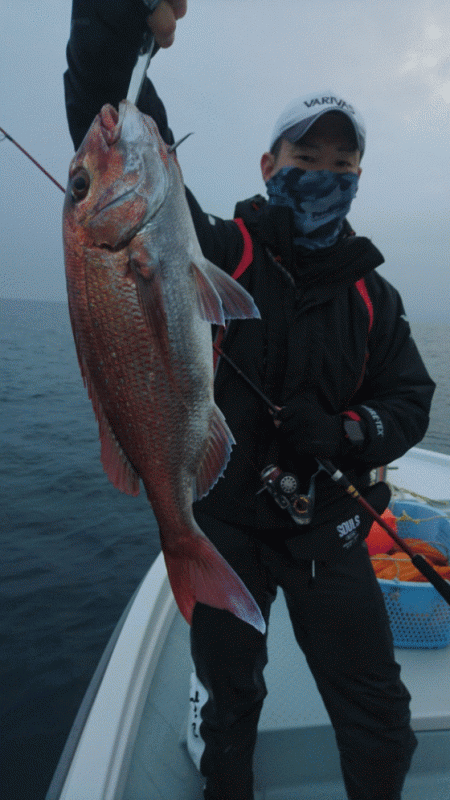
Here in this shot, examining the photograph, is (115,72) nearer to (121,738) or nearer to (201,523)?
(201,523)

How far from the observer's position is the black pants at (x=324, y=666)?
1857 mm

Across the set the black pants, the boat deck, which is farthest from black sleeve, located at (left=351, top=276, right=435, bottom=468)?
the boat deck

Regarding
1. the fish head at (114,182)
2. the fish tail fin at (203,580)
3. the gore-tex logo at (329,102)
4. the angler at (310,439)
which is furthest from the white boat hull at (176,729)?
the gore-tex logo at (329,102)

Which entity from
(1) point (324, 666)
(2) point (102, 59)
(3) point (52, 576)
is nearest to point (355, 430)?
(1) point (324, 666)

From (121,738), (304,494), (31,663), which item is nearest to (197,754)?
(121,738)

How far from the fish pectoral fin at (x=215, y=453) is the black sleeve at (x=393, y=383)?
2.37 feet

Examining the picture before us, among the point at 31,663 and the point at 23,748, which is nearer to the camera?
the point at 23,748

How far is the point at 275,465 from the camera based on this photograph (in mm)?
1931

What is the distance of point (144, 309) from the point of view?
1308 mm

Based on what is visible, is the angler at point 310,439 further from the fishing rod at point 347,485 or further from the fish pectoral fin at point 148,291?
the fish pectoral fin at point 148,291

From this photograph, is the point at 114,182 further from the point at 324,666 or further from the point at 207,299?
the point at 324,666

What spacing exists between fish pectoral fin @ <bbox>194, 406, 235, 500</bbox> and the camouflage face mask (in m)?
1.03

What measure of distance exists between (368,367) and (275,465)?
605 mm

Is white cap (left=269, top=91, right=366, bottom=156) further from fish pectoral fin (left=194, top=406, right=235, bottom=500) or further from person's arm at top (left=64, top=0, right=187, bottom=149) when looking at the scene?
fish pectoral fin (left=194, top=406, right=235, bottom=500)
